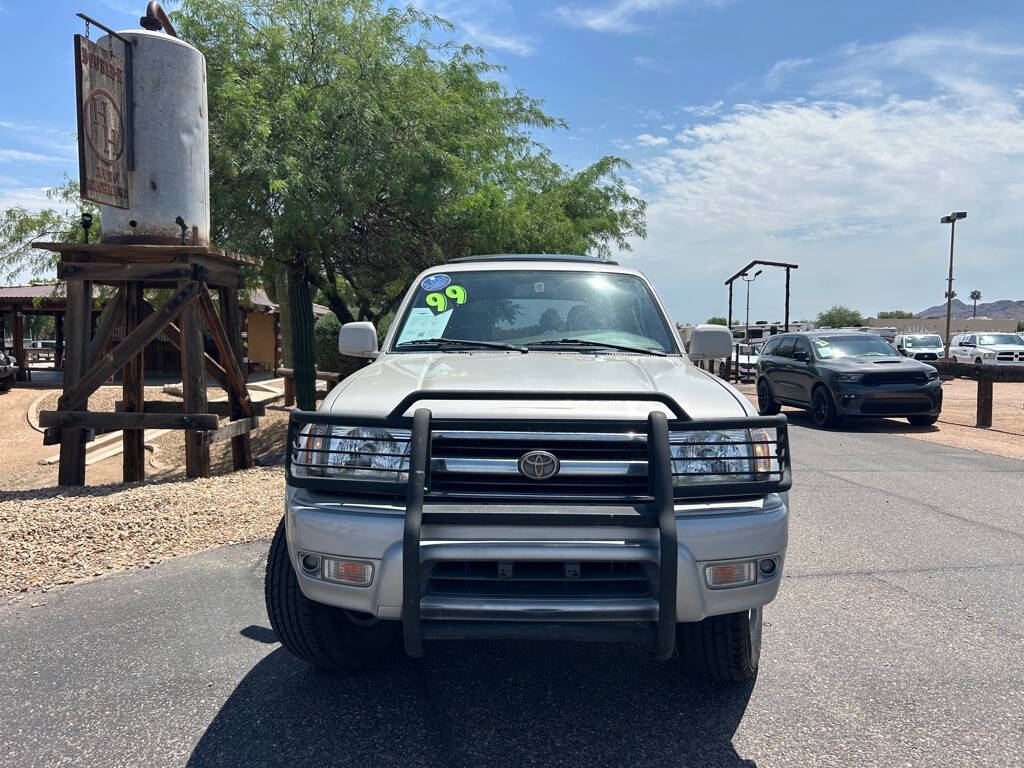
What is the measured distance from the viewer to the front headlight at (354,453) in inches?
109

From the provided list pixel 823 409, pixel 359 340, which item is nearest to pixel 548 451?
pixel 359 340

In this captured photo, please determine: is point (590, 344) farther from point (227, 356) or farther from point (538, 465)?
point (227, 356)

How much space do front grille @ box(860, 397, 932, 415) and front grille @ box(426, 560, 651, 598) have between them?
11.1m

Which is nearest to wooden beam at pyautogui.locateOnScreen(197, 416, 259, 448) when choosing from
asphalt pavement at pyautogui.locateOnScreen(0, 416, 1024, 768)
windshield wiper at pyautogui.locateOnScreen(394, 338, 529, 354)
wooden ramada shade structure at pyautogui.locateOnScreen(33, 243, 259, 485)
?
wooden ramada shade structure at pyautogui.locateOnScreen(33, 243, 259, 485)

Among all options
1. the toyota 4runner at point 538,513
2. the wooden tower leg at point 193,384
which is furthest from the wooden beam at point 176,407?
the toyota 4runner at point 538,513

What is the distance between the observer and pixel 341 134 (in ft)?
33.6

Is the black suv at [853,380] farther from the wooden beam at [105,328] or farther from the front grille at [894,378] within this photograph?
the wooden beam at [105,328]

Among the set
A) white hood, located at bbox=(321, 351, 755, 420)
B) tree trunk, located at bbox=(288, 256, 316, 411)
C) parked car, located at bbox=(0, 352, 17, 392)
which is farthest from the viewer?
parked car, located at bbox=(0, 352, 17, 392)

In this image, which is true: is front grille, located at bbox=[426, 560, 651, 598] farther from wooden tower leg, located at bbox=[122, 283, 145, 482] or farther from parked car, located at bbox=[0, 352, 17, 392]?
parked car, located at bbox=[0, 352, 17, 392]

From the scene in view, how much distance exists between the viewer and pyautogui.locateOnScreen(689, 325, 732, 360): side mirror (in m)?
4.36

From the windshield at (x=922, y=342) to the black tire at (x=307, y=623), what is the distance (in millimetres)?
33633

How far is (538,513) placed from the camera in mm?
2576

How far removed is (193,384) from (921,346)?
3185 cm

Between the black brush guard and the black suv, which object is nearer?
the black brush guard
